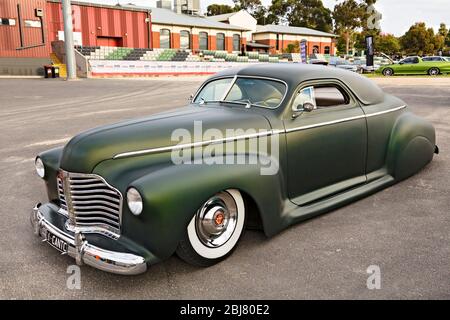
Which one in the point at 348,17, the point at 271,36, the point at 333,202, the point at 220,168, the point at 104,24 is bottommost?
the point at 333,202

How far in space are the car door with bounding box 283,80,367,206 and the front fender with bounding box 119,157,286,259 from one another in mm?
853

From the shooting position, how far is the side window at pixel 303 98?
417cm

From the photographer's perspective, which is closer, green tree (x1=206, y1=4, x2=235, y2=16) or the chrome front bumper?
the chrome front bumper

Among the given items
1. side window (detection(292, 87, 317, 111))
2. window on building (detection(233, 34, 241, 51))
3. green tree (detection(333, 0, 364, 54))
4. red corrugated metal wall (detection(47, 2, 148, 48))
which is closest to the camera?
side window (detection(292, 87, 317, 111))

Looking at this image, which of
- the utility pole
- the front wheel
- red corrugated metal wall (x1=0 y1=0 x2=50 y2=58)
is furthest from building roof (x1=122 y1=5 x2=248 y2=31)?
the front wheel

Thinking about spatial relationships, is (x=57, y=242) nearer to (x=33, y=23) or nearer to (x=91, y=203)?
(x=91, y=203)

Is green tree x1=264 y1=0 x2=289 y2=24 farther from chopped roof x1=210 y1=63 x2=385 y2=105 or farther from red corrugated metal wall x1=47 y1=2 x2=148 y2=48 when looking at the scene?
chopped roof x1=210 y1=63 x2=385 y2=105

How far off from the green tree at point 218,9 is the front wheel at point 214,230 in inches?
3444

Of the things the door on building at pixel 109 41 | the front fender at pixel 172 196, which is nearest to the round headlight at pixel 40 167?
the front fender at pixel 172 196

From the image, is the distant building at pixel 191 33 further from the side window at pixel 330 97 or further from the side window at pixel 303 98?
the side window at pixel 303 98

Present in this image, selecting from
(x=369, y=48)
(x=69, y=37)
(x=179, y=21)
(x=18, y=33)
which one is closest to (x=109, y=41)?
(x=18, y=33)

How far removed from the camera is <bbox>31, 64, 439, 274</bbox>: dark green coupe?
3031 millimetres

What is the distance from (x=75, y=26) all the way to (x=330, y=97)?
36367 mm

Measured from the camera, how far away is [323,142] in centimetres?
421
